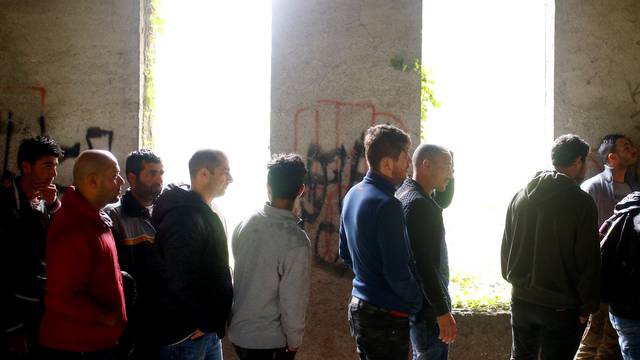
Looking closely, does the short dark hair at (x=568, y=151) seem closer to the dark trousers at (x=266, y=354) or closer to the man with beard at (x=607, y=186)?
the man with beard at (x=607, y=186)

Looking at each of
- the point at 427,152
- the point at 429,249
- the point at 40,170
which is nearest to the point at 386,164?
the point at 427,152

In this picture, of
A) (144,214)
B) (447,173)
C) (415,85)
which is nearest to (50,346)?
(144,214)

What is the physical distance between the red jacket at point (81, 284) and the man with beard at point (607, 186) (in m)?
3.63

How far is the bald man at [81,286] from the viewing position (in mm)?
2746

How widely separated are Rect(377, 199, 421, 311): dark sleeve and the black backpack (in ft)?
4.54

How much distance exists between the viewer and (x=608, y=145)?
5051mm

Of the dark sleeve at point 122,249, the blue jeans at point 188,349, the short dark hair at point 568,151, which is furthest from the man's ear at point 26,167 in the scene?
the short dark hair at point 568,151

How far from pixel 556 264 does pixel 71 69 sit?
3994 mm

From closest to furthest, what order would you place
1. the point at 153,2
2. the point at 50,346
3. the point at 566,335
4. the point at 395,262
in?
the point at 50,346, the point at 395,262, the point at 566,335, the point at 153,2

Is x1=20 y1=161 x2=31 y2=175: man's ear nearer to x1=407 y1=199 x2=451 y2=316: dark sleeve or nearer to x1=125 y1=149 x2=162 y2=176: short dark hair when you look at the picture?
x1=125 y1=149 x2=162 y2=176: short dark hair

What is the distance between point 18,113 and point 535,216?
4.10 m

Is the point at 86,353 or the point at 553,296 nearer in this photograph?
the point at 86,353

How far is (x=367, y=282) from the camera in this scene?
10.5 feet

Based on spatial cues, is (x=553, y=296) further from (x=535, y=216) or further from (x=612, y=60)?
(x=612, y=60)
